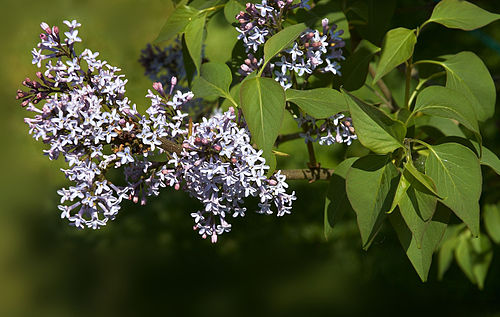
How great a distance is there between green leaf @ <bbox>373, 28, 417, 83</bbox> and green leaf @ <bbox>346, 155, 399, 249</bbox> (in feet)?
0.31

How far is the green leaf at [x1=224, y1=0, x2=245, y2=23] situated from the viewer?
0.62 metres

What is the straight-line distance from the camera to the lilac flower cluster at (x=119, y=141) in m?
0.52

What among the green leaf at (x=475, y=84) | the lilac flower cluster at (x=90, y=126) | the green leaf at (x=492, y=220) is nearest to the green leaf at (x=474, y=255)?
the green leaf at (x=492, y=220)

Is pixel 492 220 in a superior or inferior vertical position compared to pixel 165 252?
superior

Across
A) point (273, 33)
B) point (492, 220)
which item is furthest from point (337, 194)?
point (492, 220)

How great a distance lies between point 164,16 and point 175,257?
87cm

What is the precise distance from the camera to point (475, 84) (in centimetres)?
66

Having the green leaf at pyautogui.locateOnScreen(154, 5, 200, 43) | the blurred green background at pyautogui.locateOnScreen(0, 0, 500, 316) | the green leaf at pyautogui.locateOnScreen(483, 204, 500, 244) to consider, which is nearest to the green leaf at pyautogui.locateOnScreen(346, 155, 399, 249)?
the green leaf at pyautogui.locateOnScreen(154, 5, 200, 43)

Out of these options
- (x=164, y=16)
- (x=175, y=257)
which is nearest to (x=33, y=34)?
(x=164, y=16)

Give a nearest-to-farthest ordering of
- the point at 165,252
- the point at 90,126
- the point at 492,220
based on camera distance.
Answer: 1. the point at 90,126
2. the point at 492,220
3. the point at 165,252

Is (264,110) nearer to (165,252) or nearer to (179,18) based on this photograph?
(179,18)

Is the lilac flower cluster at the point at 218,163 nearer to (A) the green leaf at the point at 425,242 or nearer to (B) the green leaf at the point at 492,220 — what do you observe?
(A) the green leaf at the point at 425,242

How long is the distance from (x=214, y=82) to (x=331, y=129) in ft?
0.41

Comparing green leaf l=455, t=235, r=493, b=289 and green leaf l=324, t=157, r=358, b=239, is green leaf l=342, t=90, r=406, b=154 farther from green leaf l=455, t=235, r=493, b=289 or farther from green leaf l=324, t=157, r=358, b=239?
green leaf l=455, t=235, r=493, b=289
